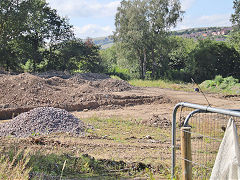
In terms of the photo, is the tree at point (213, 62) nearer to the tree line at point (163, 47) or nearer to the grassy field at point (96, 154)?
the tree line at point (163, 47)

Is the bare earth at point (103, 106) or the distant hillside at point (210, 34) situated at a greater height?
the distant hillside at point (210, 34)

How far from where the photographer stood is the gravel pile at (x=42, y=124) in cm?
917

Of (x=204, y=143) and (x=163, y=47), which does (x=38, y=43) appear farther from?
(x=204, y=143)

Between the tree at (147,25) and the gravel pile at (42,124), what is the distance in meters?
15.8

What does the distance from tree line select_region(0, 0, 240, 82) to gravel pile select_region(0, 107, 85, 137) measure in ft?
50.5

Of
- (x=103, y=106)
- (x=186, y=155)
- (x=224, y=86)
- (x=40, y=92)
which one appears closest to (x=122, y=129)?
(x=103, y=106)

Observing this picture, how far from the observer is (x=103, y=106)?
1508 cm

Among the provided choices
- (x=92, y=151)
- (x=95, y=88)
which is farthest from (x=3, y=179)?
(x=95, y=88)

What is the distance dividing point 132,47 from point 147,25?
227cm

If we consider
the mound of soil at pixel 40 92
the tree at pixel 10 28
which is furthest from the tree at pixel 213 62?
the tree at pixel 10 28

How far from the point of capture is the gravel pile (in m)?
9.17

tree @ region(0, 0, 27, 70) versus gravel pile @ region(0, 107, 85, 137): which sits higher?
tree @ region(0, 0, 27, 70)

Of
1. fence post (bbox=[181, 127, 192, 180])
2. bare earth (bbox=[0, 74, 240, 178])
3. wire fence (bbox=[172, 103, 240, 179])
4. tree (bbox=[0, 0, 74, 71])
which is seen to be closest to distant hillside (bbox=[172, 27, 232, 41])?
tree (bbox=[0, 0, 74, 71])

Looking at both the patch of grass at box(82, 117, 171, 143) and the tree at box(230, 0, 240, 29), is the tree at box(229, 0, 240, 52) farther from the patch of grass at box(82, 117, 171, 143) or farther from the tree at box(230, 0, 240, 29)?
the patch of grass at box(82, 117, 171, 143)
